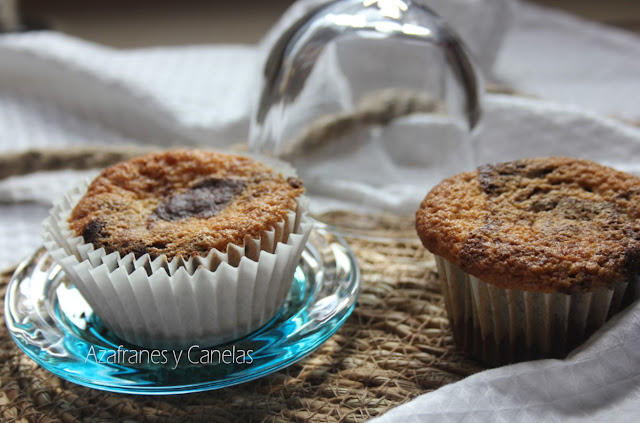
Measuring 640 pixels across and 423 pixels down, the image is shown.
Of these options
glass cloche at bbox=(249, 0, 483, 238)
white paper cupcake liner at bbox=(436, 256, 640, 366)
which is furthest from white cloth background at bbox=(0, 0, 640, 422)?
white paper cupcake liner at bbox=(436, 256, 640, 366)

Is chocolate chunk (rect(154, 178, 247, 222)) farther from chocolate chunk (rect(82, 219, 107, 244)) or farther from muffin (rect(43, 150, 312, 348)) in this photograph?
chocolate chunk (rect(82, 219, 107, 244))

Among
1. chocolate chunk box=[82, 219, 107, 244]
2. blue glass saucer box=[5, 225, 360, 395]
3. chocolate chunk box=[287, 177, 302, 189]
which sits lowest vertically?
blue glass saucer box=[5, 225, 360, 395]

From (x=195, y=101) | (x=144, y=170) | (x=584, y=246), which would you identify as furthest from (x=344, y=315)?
(x=195, y=101)

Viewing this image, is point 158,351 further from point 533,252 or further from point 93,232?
point 533,252

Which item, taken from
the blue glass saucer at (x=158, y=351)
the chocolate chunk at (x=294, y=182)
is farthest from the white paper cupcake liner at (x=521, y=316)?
the chocolate chunk at (x=294, y=182)

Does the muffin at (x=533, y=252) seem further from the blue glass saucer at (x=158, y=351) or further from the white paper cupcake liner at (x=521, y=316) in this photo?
the blue glass saucer at (x=158, y=351)

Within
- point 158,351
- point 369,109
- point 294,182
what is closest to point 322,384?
point 158,351
